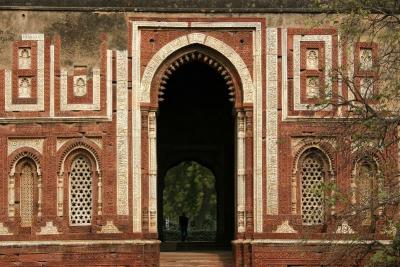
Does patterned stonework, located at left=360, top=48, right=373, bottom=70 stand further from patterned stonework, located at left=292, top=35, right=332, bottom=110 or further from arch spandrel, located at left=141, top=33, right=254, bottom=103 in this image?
arch spandrel, located at left=141, top=33, right=254, bottom=103

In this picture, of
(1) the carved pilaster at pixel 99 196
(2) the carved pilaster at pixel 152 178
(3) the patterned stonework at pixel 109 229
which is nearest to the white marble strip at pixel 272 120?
(2) the carved pilaster at pixel 152 178

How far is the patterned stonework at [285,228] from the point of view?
2592cm

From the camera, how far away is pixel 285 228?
25953mm

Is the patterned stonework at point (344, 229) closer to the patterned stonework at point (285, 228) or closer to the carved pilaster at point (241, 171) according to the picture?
the patterned stonework at point (285, 228)

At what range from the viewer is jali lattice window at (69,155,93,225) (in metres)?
26.0

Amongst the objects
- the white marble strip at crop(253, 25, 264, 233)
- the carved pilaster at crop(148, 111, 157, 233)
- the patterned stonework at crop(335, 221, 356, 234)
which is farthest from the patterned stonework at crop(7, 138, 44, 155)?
the patterned stonework at crop(335, 221, 356, 234)

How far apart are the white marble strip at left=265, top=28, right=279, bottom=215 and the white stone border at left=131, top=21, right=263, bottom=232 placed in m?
0.17

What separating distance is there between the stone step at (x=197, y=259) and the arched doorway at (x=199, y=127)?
3.97m

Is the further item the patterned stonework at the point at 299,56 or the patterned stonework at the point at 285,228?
the patterned stonework at the point at 299,56

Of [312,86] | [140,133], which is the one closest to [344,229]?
[312,86]

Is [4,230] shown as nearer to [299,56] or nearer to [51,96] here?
[51,96]

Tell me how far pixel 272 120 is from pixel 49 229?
5.19 m

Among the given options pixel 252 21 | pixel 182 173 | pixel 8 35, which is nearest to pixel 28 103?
pixel 8 35

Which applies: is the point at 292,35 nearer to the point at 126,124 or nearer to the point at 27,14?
the point at 126,124
